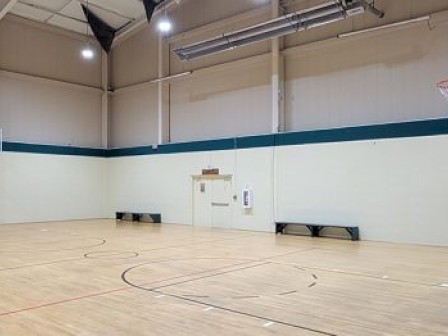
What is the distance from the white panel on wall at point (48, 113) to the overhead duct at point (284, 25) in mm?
5495

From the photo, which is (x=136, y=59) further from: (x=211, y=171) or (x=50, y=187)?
(x=211, y=171)

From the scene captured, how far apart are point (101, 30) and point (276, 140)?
30.2 ft

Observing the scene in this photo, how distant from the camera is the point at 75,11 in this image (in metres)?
16.4

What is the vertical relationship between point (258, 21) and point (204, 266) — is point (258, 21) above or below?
above

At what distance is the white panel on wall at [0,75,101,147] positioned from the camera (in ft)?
52.5

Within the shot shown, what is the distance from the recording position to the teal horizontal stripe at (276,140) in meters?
10.6

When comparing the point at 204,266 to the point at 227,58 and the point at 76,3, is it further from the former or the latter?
the point at 76,3

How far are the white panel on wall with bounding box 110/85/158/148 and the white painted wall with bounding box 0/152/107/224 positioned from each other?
1.41 meters

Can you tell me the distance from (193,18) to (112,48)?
15.4 feet

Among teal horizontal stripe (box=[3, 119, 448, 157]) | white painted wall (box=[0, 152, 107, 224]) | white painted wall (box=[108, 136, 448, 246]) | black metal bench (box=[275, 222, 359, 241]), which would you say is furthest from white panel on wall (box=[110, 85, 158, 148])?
black metal bench (box=[275, 222, 359, 241])

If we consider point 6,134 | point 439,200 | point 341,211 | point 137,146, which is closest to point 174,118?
point 137,146

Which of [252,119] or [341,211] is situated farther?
[252,119]

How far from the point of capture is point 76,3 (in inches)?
624

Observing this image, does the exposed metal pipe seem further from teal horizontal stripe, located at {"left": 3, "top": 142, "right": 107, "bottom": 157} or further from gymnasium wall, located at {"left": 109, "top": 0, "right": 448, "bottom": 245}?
teal horizontal stripe, located at {"left": 3, "top": 142, "right": 107, "bottom": 157}
